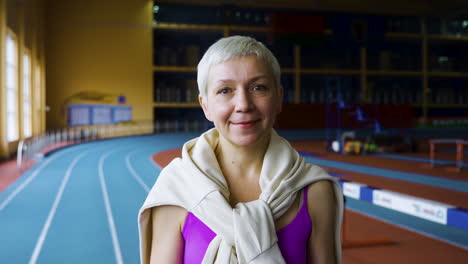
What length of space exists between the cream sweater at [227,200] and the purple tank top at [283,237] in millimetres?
25

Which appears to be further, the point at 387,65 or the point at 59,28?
the point at 387,65

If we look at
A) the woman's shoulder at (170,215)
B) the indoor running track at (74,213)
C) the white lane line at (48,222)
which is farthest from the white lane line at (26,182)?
the woman's shoulder at (170,215)

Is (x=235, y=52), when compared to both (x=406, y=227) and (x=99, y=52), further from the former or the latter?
(x=99, y=52)

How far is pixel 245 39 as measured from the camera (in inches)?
44.5

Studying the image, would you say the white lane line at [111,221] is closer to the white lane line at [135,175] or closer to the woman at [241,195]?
the white lane line at [135,175]

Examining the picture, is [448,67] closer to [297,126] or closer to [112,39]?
[297,126]

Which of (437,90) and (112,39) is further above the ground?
(112,39)

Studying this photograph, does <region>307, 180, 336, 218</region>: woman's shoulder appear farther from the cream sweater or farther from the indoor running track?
the indoor running track

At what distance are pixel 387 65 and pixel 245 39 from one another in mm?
25375

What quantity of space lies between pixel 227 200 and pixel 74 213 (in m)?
4.55

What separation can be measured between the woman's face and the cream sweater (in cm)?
8

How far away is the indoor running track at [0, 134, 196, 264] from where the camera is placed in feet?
12.4

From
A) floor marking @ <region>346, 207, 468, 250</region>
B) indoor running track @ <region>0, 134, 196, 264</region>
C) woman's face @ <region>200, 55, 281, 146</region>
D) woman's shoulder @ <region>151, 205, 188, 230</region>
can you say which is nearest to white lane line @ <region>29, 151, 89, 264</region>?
indoor running track @ <region>0, 134, 196, 264</region>

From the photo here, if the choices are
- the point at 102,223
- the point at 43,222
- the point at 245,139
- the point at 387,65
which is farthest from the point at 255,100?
the point at 387,65
